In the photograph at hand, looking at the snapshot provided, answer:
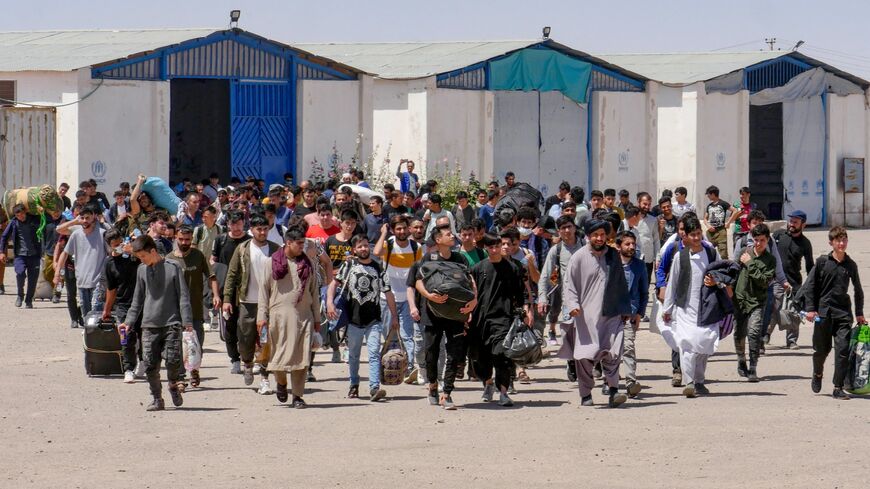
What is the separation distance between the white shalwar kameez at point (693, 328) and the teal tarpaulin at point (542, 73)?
74.2 feet

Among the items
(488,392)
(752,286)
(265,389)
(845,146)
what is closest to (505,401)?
(488,392)

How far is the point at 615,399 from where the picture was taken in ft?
41.3

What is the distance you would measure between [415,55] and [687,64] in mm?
8865

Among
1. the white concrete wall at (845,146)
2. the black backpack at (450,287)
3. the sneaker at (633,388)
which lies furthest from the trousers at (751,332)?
the white concrete wall at (845,146)

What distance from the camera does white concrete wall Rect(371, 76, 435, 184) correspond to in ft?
112

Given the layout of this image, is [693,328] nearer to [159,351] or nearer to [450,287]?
[450,287]

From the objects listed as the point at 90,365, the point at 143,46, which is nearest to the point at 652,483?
the point at 90,365

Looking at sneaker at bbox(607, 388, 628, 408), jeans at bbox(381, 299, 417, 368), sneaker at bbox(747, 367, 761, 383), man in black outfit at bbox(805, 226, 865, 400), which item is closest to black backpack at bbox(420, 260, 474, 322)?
sneaker at bbox(607, 388, 628, 408)

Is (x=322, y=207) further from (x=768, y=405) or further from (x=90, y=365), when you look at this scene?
(x=768, y=405)

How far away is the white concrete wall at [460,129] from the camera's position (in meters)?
34.3

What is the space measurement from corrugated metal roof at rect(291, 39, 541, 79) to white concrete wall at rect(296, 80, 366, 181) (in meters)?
1.25

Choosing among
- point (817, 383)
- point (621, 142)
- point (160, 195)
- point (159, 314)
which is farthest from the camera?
point (621, 142)

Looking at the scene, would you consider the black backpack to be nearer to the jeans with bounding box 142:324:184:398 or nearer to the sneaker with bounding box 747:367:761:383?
the jeans with bounding box 142:324:184:398

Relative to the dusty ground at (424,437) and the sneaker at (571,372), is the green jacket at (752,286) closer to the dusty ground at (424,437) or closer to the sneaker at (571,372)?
the dusty ground at (424,437)
